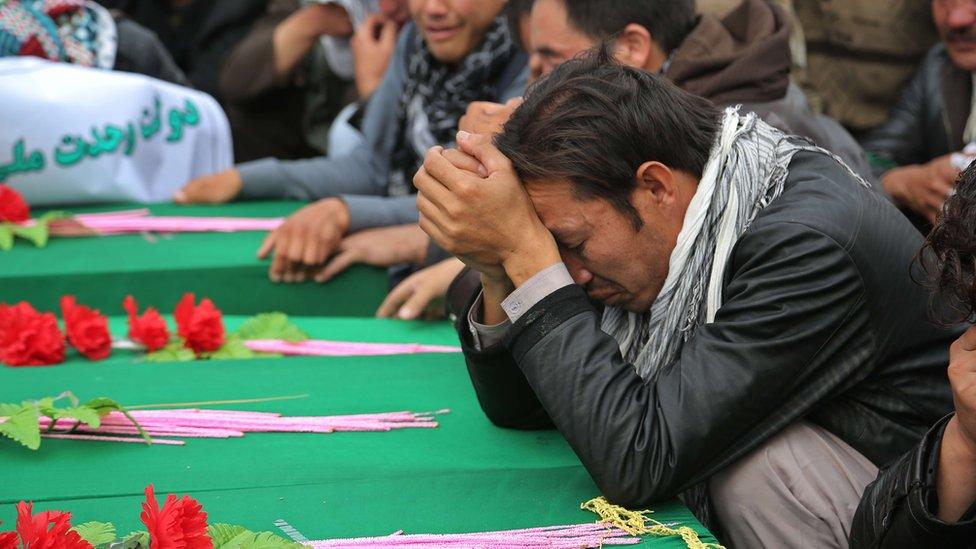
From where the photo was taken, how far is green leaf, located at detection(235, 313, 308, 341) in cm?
285

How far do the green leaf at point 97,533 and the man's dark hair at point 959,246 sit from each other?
1150 millimetres

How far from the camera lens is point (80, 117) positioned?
3.98m

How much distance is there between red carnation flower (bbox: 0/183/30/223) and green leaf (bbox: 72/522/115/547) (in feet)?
7.46

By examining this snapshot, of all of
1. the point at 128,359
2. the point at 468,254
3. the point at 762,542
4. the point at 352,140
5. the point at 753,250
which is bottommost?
the point at 352,140

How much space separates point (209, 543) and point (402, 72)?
2.90 meters

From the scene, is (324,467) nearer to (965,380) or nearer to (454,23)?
(965,380)

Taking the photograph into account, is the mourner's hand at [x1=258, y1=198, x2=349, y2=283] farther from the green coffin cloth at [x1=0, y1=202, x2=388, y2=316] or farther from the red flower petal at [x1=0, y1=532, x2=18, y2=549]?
the red flower petal at [x1=0, y1=532, x2=18, y2=549]

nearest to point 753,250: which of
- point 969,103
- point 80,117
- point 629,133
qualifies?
point 629,133

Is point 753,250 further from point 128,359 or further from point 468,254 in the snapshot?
point 128,359

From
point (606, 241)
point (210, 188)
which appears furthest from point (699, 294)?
point (210, 188)

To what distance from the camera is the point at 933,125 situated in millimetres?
3945

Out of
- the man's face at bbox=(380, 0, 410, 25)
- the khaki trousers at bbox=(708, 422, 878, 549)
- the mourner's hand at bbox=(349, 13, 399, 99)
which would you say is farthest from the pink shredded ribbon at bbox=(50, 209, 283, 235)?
the khaki trousers at bbox=(708, 422, 878, 549)

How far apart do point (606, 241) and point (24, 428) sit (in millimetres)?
1031

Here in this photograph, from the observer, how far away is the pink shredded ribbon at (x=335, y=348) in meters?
2.78
